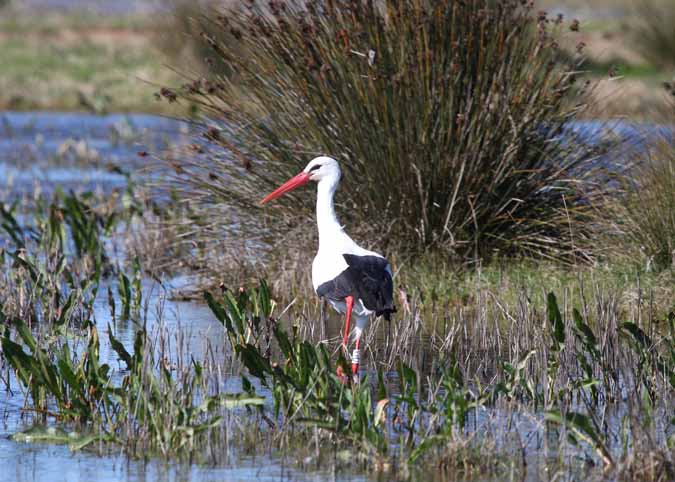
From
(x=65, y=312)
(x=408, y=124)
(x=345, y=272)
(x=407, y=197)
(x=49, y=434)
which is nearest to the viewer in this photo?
(x=49, y=434)

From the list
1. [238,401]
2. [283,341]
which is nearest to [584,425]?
[238,401]

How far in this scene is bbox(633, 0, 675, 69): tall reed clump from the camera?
103 feet

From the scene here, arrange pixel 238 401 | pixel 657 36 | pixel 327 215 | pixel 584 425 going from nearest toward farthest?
1. pixel 584 425
2. pixel 238 401
3. pixel 327 215
4. pixel 657 36

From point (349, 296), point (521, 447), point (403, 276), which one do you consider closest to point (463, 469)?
point (521, 447)

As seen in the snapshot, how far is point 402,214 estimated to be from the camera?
32.8 ft

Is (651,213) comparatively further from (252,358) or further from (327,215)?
(252,358)

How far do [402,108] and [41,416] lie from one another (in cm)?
376

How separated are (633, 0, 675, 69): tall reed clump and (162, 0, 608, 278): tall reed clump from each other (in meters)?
22.2

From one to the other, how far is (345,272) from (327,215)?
1.97 feet

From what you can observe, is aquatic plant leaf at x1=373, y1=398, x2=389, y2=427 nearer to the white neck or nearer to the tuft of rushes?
the white neck

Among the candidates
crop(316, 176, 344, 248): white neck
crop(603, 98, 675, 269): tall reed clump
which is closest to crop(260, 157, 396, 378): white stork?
crop(316, 176, 344, 248): white neck

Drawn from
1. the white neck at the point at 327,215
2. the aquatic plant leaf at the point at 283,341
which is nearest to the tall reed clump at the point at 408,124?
the white neck at the point at 327,215

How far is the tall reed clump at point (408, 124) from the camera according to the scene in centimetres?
962

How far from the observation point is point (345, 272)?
7.84m
